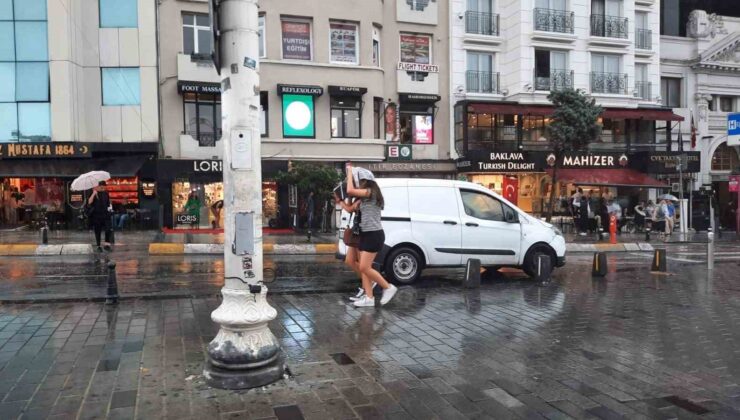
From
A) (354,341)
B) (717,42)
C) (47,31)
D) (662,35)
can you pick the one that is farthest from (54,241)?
(717,42)

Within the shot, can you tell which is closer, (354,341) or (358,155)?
(354,341)

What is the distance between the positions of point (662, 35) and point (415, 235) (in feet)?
94.4

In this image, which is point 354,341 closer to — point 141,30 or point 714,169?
point 141,30

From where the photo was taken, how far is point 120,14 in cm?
2394

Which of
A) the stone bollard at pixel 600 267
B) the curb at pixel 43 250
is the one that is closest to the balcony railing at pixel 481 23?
the stone bollard at pixel 600 267

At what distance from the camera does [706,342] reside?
6227 mm

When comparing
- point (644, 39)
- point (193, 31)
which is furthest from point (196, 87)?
point (644, 39)

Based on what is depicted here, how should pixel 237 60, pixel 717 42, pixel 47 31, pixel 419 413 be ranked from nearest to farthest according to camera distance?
pixel 419 413 < pixel 237 60 < pixel 47 31 < pixel 717 42

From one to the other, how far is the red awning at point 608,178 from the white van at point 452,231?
18.0 meters

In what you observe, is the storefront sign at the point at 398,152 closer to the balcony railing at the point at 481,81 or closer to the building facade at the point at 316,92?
the building facade at the point at 316,92

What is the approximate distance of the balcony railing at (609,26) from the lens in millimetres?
29609

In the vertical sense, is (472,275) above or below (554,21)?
below

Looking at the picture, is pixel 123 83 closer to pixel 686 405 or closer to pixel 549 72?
pixel 549 72

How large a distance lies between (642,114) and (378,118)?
13.5m
